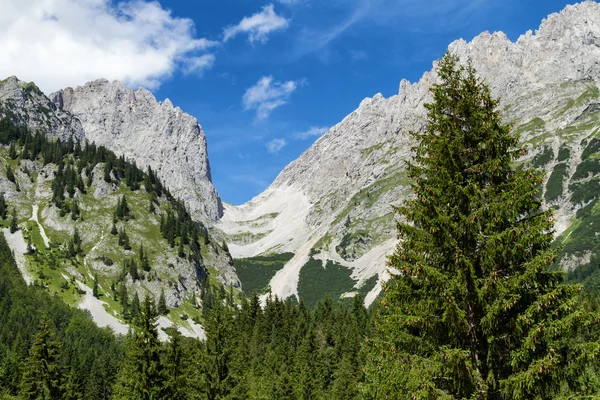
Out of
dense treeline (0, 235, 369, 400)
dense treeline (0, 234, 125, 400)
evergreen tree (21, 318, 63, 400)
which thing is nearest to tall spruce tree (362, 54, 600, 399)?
dense treeline (0, 235, 369, 400)

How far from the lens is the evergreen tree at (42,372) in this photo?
47.5m

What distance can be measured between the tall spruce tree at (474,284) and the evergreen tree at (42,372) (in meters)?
40.9

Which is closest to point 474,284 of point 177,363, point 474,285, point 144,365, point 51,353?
point 474,285

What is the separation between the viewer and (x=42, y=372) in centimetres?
4778

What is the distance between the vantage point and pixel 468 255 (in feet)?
54.6

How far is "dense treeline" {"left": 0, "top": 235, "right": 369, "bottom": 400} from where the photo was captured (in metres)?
43.8

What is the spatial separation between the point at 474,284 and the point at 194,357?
45.2m

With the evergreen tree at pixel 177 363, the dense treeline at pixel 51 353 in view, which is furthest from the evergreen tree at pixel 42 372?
the evergreen tree at pixel 177 363

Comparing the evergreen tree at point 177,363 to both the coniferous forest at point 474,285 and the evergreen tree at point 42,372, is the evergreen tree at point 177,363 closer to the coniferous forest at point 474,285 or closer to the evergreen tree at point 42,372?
the evergreen tree at point 42,372

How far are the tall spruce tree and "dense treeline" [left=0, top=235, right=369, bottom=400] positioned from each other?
26120mm

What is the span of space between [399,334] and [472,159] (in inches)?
268

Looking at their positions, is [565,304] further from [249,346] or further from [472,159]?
[249,346]

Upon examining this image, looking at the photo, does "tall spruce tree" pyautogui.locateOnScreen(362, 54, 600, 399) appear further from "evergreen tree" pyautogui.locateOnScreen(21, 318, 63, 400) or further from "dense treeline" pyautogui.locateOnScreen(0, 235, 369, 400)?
"evergreen tree" pyautogui.locateOnScreen(21, 318, 63, 400)

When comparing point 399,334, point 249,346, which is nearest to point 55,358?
point 399,334
